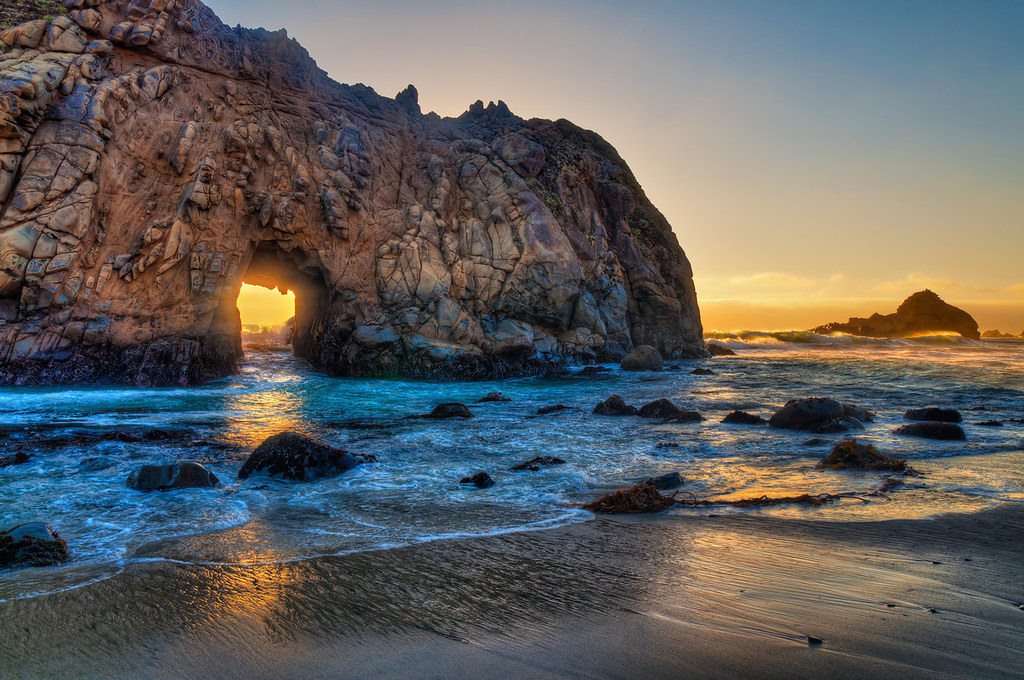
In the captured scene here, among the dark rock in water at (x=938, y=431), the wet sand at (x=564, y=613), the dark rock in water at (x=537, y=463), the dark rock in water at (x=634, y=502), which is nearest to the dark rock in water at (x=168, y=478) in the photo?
the wet sand at (x=564, y=613)

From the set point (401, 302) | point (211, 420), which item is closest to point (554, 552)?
point (211, 420)

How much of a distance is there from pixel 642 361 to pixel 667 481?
19742mm

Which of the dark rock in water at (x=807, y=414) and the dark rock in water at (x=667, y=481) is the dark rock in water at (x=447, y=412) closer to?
the dark rock in water at (x=807, y=414)

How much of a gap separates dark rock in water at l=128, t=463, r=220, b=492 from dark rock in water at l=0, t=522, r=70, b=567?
195 cm

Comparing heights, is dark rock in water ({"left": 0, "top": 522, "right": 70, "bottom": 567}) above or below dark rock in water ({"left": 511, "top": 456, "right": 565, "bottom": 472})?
above

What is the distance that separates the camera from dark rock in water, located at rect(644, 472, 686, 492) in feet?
22.2

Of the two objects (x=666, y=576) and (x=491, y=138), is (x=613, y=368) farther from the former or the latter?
(x=666, y=576)

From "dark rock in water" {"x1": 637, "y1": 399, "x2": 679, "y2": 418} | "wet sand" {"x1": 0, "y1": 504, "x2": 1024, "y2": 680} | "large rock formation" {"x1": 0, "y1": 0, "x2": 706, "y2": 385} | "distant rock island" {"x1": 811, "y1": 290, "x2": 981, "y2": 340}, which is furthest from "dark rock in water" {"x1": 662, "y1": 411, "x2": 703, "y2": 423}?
"distant rock island" {"x1": 811, "y1": 290, "x2": 981, "y2": 340}

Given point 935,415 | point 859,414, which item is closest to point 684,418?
point 859,414

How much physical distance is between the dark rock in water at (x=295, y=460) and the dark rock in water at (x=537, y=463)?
245 centimetres

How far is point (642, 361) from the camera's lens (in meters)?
26.1

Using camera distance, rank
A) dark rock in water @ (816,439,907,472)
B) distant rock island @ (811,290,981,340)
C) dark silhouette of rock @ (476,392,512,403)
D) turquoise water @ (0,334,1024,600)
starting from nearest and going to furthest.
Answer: turquoise water @ (0,334,1024,600) → dark rock in water @ (816,439,907,472) → dark silhouette of rock @ (476,392,512,403) → distant rock island @ (811,290,981,340)

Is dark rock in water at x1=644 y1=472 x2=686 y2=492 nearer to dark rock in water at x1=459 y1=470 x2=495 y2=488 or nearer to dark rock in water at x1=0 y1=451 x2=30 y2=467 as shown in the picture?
dark rock in water at x1=459 y1=470 x2=495 y2=488

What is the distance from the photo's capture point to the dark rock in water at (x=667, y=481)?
6.75 meters
